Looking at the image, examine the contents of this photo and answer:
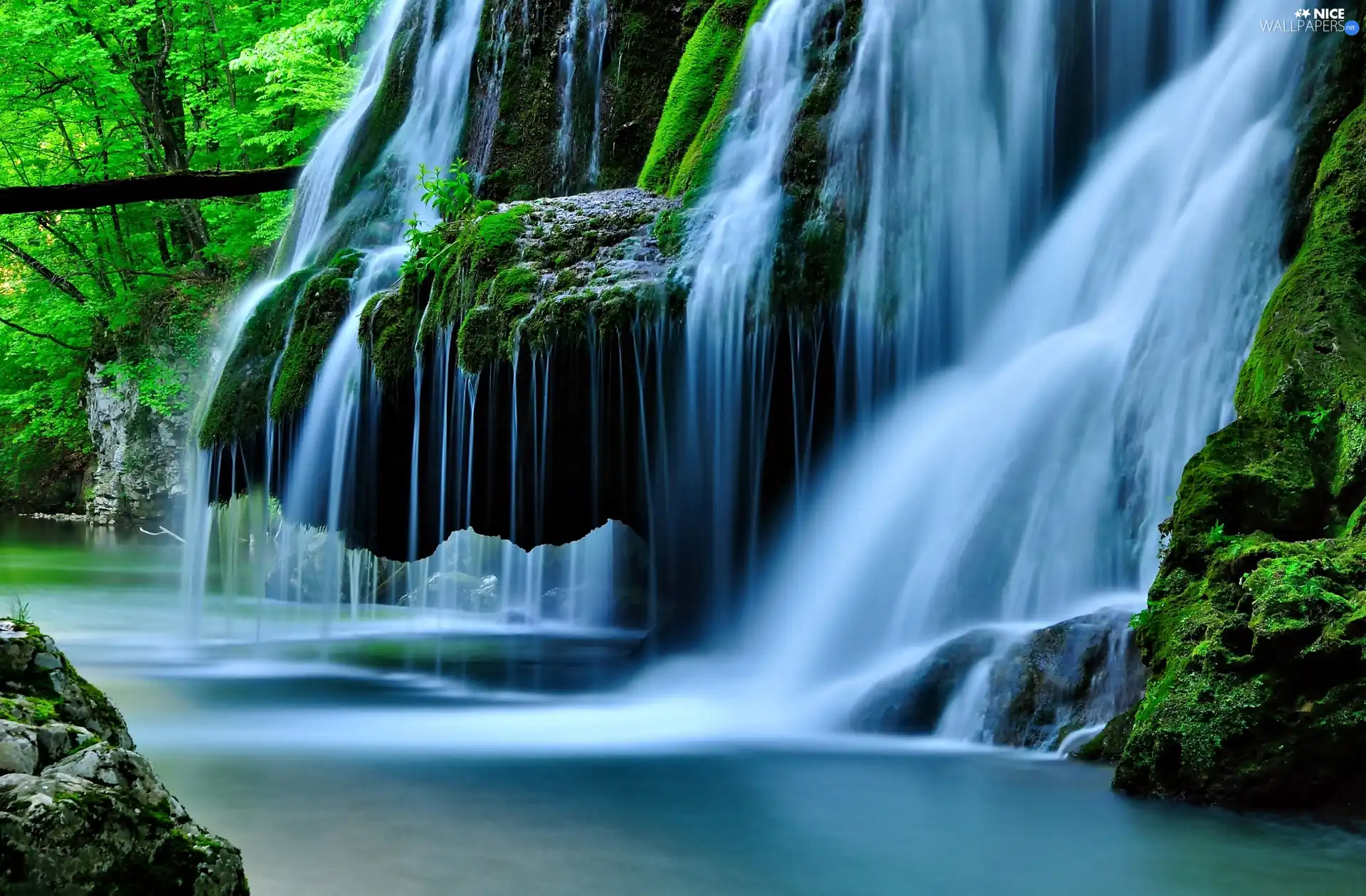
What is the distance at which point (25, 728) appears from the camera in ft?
8.85

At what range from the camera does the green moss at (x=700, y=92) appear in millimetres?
10320

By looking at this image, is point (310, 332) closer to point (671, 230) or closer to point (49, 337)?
point (671, 230)

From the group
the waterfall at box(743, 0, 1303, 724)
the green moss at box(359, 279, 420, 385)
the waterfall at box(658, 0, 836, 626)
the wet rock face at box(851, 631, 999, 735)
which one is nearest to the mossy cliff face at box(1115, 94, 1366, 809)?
the waterfall at box(743, 0, 1303, 724)

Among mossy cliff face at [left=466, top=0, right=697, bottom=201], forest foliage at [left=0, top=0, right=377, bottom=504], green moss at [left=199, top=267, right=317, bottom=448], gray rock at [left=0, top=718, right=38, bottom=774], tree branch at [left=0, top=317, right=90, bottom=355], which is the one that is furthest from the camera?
tree branch at [left=0, top=317, right=90, bottom=355]

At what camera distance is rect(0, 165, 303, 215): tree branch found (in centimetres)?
871

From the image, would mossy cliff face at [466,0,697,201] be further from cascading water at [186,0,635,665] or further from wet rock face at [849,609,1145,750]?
wet rock face at [849,609,1145,750]

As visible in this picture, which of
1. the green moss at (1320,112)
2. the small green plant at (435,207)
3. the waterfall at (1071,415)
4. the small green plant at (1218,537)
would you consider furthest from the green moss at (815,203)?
the small green plant at (1218,537)

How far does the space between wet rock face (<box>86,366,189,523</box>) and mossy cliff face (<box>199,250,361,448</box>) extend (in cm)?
1661

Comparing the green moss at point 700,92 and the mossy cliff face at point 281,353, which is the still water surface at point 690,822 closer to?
the mossy cliff face at point 281,353

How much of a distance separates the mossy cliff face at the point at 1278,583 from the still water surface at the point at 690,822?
0.24 m

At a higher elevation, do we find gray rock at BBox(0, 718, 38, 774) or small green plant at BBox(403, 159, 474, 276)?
small green plant at BBox(403, 159, 474, 276)

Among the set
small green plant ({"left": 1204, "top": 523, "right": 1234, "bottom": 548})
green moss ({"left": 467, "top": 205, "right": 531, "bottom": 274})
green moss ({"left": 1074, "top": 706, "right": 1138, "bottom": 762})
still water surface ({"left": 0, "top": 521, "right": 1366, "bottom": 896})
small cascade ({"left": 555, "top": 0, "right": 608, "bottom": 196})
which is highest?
small cascade ({"left": 555, "top": 0, "right": 608, "bottom": 196})

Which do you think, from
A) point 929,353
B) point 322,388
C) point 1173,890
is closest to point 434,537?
point 322,388

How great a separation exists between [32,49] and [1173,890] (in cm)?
2649
